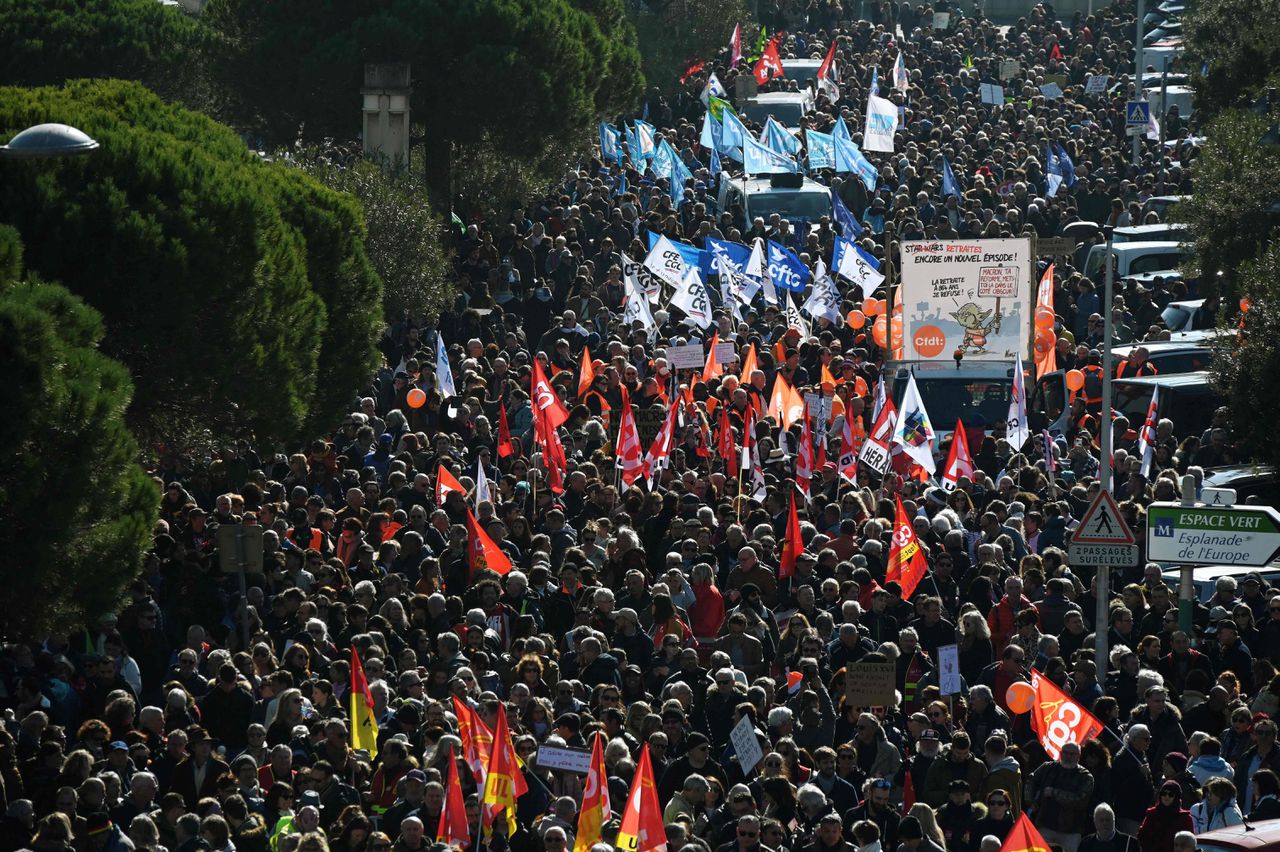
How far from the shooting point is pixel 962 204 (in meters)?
37.4

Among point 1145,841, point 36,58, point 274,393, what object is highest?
point 36,58

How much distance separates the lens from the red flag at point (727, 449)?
23.2 metres

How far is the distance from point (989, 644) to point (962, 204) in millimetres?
20866

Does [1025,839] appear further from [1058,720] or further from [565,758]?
[565,758]

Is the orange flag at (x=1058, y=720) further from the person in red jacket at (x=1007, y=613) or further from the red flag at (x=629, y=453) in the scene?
the red flag at (x=629, y=453)

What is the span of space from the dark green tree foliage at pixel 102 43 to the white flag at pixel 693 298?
1258 centimetres

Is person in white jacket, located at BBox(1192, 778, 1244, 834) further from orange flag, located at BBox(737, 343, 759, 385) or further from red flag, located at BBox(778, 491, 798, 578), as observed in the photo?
orange flag, located at BBox(737, 343, 759, 385)

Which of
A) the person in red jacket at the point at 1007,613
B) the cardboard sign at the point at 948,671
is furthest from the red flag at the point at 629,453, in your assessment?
the cardboard sign at the point at 948,671

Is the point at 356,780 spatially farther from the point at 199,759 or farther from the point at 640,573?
the point at 640,573

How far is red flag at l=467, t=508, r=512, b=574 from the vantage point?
1914cm

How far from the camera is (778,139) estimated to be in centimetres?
4006

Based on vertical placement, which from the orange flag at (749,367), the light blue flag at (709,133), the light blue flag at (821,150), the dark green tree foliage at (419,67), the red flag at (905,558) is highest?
the dark green tree foliage at (419,67)

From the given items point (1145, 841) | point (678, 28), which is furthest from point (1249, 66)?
point (1145, 841)

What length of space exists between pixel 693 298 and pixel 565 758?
1463cm
